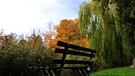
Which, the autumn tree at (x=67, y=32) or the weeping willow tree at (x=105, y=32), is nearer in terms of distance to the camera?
the weeping willow tree at (x=105, y=32)

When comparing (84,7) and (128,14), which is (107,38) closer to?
(84,7)

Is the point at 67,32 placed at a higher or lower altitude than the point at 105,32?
higher

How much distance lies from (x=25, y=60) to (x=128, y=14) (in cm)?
375

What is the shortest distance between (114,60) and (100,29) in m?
2.51

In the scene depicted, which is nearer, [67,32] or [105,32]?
[105,32]

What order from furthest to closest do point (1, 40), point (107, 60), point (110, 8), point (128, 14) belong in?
point (107, 60)
point (110, 8)
point (1, 40)
point (128, 14)

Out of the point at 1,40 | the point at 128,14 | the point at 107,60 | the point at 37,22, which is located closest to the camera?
the point at 128,14

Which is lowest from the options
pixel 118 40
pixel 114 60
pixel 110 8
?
pixel 114 60

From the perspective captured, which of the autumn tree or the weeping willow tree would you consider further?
the autumn tree

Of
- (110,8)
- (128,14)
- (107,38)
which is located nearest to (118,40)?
(107,38)

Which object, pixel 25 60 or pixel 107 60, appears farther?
pixel 107 60

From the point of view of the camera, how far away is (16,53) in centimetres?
986

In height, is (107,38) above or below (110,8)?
below

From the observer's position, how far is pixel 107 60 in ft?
66.3
